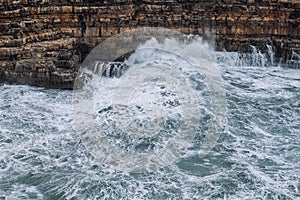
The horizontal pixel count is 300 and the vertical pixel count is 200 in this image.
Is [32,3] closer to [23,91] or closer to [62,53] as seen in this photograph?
[62,53]

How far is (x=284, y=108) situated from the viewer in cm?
2141

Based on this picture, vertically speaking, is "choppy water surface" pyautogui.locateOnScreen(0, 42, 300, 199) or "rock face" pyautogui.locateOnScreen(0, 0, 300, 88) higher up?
"rock face" pyautogui.locateOnScreen(0, 0, 300, 88)

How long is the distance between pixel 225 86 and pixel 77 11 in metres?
9.08

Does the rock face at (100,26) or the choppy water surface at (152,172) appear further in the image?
the rock face at (100,26)

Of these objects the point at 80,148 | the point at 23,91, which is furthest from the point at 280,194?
the point at 23,91

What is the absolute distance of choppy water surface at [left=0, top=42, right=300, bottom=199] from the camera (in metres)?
14.9

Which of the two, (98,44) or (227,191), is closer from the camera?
(227,191)

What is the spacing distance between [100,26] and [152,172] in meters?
12.9

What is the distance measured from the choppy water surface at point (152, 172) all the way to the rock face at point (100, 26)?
3.86 feet

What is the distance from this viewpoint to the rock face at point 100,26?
920 inches

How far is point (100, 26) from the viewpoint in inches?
1055

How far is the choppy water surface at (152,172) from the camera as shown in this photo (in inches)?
587

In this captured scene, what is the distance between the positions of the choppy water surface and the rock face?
3.86 ft

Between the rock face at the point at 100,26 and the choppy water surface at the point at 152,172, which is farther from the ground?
the rock face at the point at 100,26
